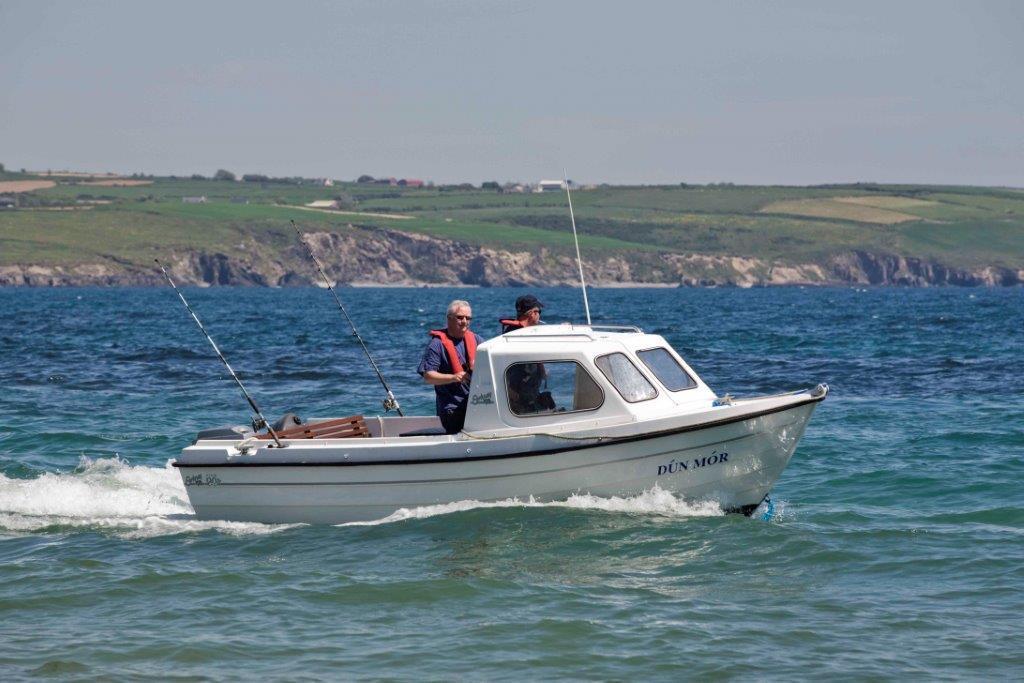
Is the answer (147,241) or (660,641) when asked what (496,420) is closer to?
(660,641)

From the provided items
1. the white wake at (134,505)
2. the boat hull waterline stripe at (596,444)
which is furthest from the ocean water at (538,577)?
the boat hull waterline stripe at (596,444)

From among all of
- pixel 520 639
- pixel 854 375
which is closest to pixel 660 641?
pixel 520 639

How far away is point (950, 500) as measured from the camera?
16391mm

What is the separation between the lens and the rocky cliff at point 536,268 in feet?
563

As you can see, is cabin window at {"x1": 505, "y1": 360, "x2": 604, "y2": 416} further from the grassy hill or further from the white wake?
the grassy hill

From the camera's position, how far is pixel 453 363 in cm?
1459

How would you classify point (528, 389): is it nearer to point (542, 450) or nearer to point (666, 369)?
point (542, 450)

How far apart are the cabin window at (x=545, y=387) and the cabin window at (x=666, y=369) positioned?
35.3 inches

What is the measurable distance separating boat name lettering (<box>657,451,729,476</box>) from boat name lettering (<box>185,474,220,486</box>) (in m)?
4.98

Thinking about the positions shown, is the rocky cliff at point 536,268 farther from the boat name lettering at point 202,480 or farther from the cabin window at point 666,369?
the cabin window at point 666,369

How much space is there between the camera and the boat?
45.2 feet

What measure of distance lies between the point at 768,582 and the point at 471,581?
2.89m

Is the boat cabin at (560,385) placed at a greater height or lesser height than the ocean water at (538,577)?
greater

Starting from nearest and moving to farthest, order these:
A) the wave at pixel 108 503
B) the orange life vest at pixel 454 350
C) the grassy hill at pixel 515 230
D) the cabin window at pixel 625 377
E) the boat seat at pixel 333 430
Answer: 1. the cabin window at pixel 625 377
2. the orange life vest at pixel 454 350
3. the wave at pixel 108 503
4. the boat seat at pixel 333 430
5. the grassy hill at pixel 515 230
